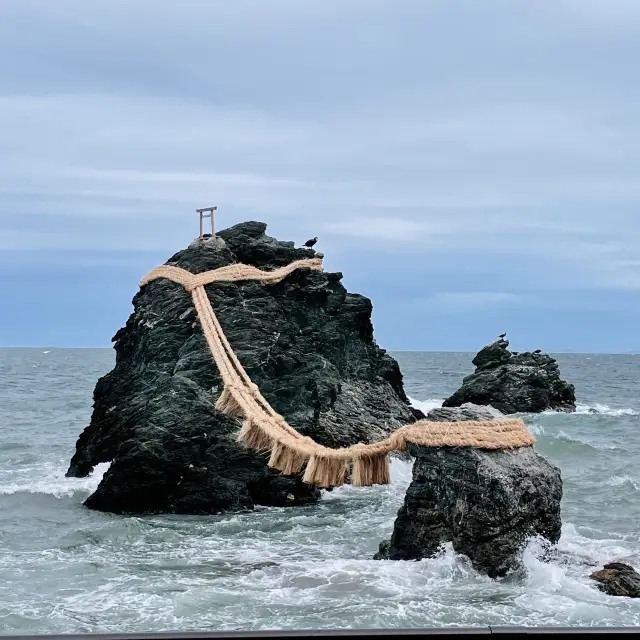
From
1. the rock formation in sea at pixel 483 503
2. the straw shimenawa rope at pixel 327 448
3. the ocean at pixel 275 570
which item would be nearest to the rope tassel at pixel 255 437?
the straw shimenawa rope at pixel 327 448

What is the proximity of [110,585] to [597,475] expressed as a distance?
1125 centimetres

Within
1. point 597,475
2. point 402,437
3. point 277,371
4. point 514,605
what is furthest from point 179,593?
point 597,475

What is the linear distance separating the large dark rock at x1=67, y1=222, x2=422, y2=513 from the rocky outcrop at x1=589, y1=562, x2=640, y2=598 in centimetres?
514

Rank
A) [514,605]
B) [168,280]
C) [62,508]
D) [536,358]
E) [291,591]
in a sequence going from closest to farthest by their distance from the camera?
[514,605], [291,591], [62,508], [168,280], [536,358]

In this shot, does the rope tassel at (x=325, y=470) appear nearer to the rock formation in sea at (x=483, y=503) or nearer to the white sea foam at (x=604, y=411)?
the rock formation in sea at (x=483, y=503)

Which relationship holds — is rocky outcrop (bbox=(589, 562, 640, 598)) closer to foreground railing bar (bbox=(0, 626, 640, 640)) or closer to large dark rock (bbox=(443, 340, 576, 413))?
foreground railing bar (bbox=(0, 626, 640, 640))

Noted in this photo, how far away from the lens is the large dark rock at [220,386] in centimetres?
1187

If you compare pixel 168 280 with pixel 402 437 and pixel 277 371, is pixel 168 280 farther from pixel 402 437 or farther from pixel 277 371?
pixel 402 437

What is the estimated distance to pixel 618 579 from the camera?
26.9ft

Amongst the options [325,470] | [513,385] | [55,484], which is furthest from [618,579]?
[513,385]

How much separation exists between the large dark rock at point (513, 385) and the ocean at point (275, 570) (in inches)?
604

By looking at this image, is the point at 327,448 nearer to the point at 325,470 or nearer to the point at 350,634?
the point at 325,470

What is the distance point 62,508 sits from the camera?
1258 centimetres

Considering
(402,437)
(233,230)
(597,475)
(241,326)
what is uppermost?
(233,230)
